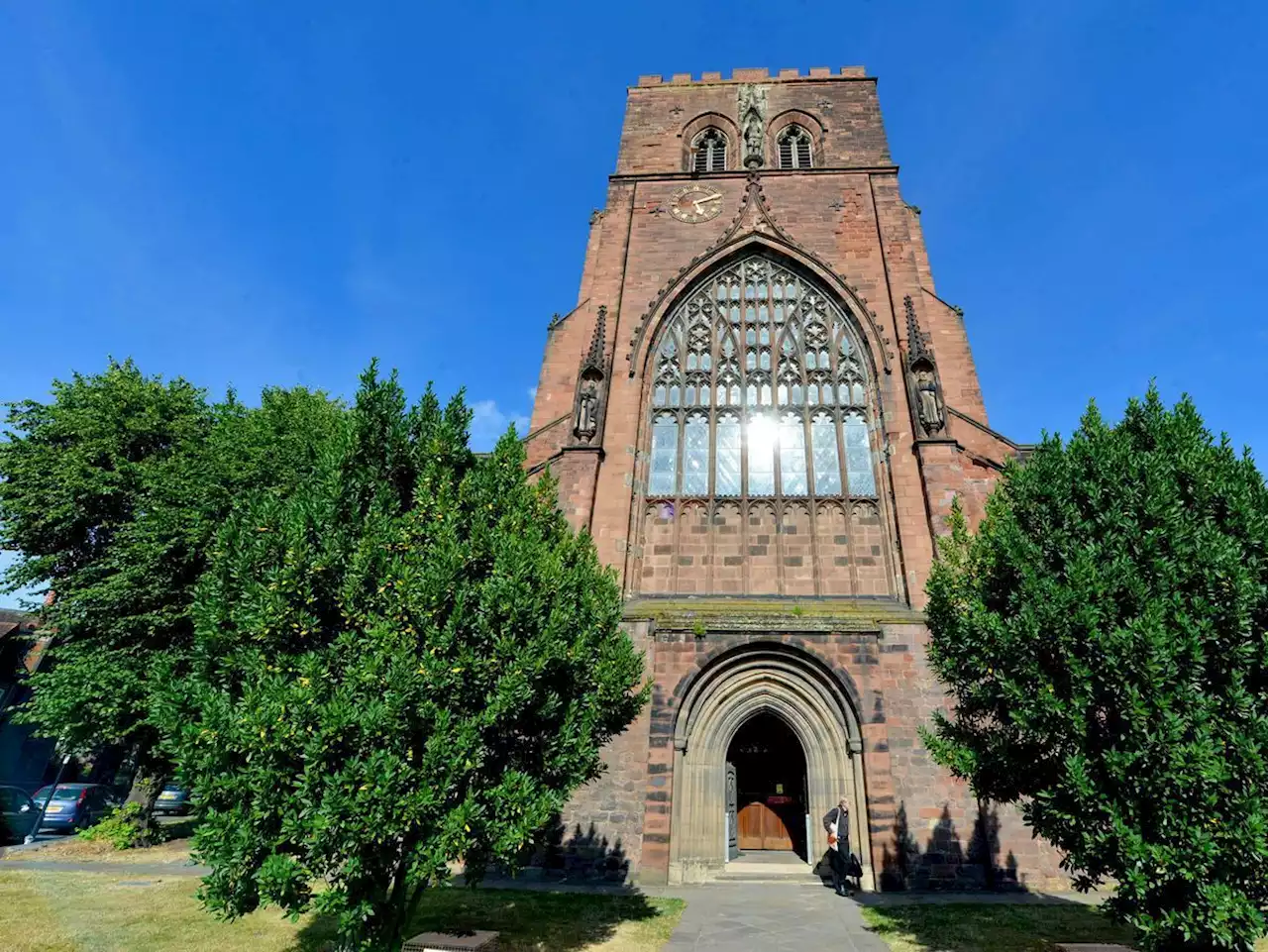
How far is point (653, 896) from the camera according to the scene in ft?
36.4

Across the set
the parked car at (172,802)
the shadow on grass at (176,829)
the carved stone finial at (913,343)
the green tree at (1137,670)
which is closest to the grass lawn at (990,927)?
the green tree at (1137,670)

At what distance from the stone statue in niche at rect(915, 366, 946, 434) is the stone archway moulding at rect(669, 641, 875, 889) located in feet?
22.3

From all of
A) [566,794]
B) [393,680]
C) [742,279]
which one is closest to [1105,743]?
[566,794]

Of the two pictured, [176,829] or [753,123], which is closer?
[176,829]

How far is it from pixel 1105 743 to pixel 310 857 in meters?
8.04

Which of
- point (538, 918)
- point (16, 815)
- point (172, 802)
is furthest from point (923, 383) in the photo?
point (172, 802)

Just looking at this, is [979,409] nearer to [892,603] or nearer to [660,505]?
[892,603]

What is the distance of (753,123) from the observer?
24922 mm

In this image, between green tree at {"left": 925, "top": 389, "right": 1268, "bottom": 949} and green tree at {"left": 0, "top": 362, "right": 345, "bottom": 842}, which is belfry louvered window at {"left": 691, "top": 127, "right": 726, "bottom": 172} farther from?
green tree at {"left": 925, "top": 389, "right": 1268, "bottom": 949}

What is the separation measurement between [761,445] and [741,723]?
7.35 metres

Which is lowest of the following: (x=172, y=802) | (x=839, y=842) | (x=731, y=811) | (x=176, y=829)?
(x=176, y=829)

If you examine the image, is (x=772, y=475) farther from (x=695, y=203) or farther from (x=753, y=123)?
(x=753, y=123)

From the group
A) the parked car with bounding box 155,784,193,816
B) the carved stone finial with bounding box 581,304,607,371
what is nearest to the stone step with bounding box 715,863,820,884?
the carved stone finial with bounding box 581,304,607,371

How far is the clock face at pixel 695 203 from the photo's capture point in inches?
846
